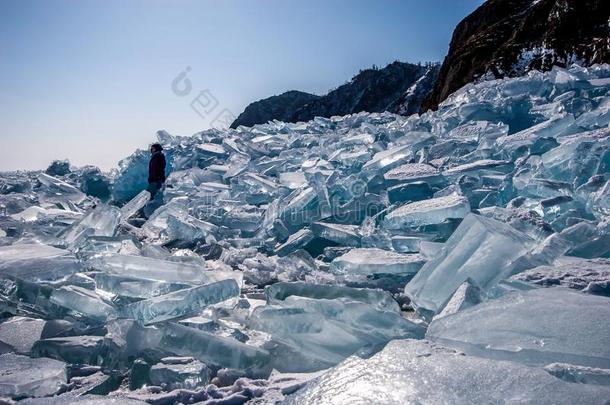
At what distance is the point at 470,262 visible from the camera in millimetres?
1429

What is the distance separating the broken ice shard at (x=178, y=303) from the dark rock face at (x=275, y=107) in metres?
40.9

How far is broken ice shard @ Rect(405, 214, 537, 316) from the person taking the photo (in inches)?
54.7

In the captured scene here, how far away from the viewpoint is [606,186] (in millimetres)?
2014

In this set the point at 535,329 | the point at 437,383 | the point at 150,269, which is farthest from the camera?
the point at 150,269

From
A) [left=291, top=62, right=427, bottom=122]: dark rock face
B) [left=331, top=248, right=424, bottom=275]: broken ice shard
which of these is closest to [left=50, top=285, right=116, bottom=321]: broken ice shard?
[left=331, top=248, right=424, bottom=275]: broken ice shard

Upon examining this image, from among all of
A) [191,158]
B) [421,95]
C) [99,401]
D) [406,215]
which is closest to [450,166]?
[406,215]

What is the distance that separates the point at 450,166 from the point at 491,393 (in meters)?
2.47

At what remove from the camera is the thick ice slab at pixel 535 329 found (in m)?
0.97

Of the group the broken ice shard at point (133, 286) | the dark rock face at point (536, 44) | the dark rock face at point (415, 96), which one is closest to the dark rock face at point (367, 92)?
the dark rock face at point (415, 96)

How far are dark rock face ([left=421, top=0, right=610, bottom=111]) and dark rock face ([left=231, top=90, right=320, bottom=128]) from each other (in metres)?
27.5

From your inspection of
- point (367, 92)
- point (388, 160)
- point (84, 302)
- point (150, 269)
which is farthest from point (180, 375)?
point (367, 92)

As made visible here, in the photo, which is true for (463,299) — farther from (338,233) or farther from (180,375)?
(338,233)

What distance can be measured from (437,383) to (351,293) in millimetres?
659

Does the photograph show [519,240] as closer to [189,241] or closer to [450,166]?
[450,166]
